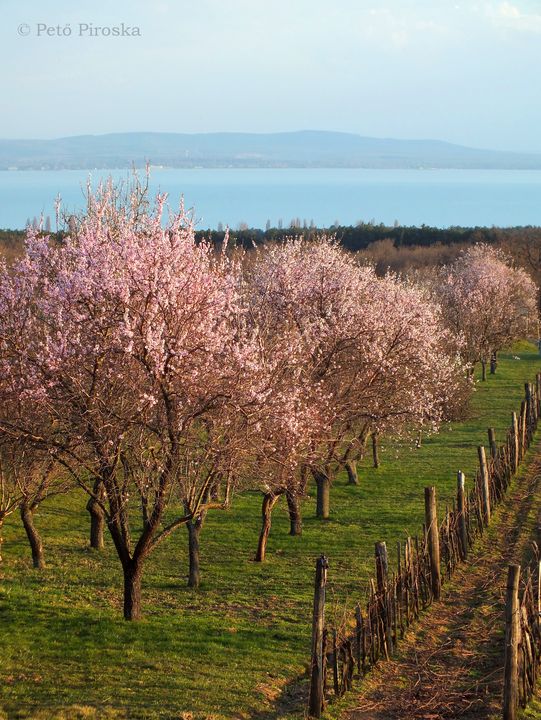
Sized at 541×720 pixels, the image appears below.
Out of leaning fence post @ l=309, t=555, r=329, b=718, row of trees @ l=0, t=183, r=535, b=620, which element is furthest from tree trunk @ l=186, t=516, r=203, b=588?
leaning fence post @ l=309, t=555, r=329, b=718

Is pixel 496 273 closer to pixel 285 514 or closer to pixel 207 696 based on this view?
pixel 285 514

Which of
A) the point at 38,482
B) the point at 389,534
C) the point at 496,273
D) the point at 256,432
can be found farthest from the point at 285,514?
the point at 496,273

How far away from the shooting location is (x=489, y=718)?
11.7 metres

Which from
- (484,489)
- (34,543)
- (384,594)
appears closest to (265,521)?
(34,543)

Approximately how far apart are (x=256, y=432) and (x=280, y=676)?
415cm

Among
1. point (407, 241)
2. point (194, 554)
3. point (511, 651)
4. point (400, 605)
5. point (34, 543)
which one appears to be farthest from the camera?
point (407, 241)

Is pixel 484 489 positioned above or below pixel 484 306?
below

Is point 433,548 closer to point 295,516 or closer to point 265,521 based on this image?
point 265,521

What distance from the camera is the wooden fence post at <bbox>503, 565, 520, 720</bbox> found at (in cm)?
1126

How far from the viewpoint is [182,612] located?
16.6m

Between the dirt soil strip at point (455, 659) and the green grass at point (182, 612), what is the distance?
1367mm

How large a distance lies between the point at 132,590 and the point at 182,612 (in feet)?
5.32

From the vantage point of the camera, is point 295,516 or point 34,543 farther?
point 295,516

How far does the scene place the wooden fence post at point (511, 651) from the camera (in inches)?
443
